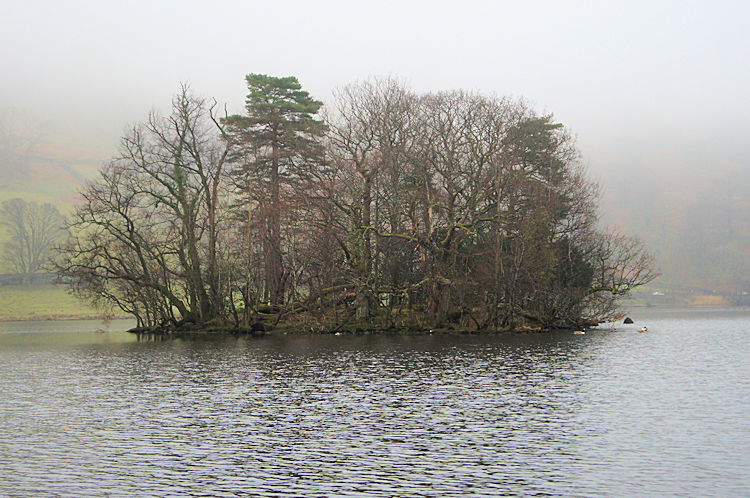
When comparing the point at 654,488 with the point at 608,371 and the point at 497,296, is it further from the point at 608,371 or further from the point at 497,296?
the point at 497,296

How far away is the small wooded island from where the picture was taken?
5866 centimetres

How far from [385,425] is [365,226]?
38.0 metres

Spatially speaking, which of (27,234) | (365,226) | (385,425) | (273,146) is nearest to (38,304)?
(27,234)

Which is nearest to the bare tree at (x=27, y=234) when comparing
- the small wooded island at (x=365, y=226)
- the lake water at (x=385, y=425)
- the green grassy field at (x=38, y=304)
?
the green grassy field at (x=38, y=304)

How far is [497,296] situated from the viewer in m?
57.4

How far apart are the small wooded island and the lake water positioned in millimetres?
19221

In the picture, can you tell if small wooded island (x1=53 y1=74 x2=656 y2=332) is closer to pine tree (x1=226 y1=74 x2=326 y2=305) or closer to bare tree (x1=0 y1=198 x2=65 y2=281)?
pine tree (x1=226 y1=74 x2=326 y2=305)

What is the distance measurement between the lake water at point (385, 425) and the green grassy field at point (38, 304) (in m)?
88.5

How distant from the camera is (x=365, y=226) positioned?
58.6 metres

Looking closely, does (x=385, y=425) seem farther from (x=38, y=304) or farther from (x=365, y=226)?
(x=38, y=304)

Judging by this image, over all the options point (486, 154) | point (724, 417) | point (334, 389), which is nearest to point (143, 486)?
point (334, 389)

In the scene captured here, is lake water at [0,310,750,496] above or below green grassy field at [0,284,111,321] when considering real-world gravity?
below

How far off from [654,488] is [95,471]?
1186 cm

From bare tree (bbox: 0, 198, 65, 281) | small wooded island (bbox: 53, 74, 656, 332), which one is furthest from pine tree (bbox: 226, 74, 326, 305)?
bare tree (bbox: 0, 198, 65, 281)
